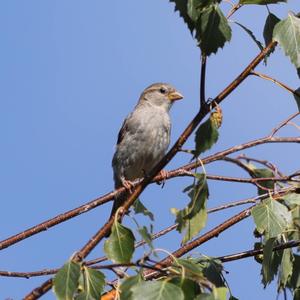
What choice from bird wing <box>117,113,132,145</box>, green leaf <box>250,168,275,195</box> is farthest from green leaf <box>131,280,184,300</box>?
bird wing <box>117,113,132,145</box>

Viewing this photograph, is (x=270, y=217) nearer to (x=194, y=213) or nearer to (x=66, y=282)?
(x=194, y=213)

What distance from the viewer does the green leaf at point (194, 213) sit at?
10.7 feet

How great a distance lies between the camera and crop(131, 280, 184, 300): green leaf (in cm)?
257

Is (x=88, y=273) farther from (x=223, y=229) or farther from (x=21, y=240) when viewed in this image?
(x=223, y=229)

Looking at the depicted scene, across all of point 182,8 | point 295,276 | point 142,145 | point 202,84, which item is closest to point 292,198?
point 295,276

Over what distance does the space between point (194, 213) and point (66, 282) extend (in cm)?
71

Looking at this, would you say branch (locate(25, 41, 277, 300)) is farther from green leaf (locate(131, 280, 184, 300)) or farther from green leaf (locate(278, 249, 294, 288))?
green leaf (locate(278, 249, 294, 288))

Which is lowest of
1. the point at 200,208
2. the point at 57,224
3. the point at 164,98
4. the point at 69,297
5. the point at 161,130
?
the point at 69,297

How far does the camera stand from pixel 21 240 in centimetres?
362

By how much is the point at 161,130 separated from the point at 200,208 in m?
4.76

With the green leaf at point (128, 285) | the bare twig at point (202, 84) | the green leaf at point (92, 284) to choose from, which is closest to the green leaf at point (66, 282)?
the green leaf at point (92, 284)

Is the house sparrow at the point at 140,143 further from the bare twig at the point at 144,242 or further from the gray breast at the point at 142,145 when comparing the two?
the bare twig at the point at 144,242

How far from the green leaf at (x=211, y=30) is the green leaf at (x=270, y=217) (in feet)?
2.83

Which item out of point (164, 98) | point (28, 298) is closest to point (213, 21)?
point (28, 298)
